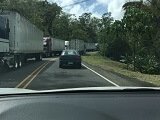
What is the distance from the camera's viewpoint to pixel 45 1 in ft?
422

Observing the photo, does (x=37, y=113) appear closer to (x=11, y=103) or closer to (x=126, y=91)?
(x=11, y=103)

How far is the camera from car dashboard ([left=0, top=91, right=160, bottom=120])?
12.6 feet

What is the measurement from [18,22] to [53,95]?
103ft

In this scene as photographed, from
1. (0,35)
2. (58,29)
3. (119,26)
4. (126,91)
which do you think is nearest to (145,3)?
(119,26)

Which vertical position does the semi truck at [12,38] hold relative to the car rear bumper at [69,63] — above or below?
above

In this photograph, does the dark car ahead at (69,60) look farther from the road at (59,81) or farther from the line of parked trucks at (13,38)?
the road at (59,81)

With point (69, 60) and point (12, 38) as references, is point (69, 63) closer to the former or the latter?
point (69, 60)

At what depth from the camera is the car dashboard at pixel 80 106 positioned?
12.6ft

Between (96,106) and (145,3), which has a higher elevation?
(145,3)

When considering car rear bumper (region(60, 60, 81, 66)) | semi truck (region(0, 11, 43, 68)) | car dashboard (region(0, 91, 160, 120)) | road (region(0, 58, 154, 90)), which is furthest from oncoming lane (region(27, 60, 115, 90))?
car dashboard (region(0, 91, 160, 120))

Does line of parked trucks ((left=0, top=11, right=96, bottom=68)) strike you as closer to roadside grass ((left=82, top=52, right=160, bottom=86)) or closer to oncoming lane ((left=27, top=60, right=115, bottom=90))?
oncoming lane ((left=27, top=60, right=115, bottom=90))

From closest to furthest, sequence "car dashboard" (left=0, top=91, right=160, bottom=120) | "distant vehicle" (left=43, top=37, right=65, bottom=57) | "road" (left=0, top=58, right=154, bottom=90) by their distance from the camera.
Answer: "car dashboard" (left=0, top=91, right=160, bottom=120) → "road" (left=0, top=58, right=154, bottom=90) → "distant vehicle" (left=43, top=37, right=65, bottom=57)

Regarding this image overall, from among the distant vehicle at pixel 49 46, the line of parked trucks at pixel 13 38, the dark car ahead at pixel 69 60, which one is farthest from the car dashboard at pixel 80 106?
the distant vehicle at pixel 49 46

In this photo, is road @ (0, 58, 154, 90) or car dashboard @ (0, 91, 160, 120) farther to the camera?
road @ (0, 58, 154, 90)
